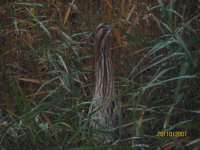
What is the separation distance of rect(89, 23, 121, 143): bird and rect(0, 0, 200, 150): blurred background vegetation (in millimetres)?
81

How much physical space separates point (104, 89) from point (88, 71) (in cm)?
67

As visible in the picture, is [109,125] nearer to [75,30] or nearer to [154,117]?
[154,117]

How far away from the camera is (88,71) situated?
18.1 feet

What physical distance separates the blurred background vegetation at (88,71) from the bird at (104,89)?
0.08 meters

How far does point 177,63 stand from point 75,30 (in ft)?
4.55

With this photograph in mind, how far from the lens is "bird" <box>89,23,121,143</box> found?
15.0ft

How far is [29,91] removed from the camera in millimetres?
5594
